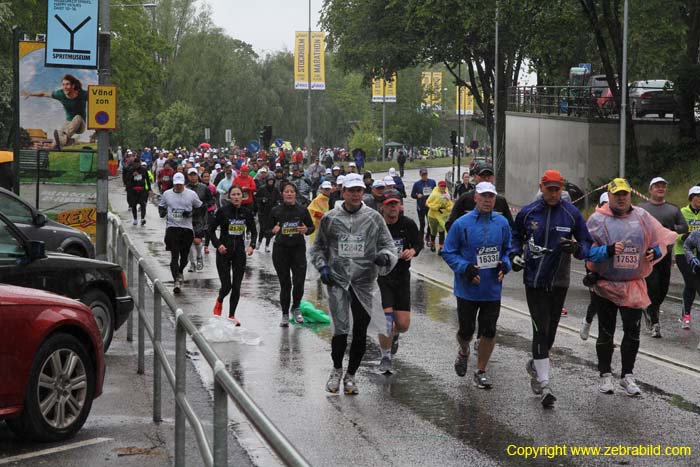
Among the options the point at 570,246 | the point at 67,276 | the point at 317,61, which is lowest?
the point at 67,276

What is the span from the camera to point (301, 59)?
64.1m

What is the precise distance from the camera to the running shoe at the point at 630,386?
10.0m

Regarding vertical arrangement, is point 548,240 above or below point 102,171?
below

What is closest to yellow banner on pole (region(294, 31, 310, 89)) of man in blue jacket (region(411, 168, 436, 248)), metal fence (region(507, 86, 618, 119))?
metal fence (region(507, 86, 618, 119))

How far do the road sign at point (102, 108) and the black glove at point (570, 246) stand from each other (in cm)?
948

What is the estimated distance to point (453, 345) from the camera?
13.1 m

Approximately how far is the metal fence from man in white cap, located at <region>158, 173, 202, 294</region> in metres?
22.9

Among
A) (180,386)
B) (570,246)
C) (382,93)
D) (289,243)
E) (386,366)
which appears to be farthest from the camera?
(382,93)

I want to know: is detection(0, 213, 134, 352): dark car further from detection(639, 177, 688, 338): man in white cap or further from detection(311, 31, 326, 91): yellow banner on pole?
detection(311, 31, 326, 91): yellow banner on pole

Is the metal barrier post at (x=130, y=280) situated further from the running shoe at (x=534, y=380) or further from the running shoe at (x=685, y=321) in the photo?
the running shoe at (x=685, y=321)

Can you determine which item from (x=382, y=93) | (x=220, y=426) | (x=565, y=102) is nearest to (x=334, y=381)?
(x=220, y=426)

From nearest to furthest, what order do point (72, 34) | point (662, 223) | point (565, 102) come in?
point (662, 223) < point (72, 34) < point (565, 102)

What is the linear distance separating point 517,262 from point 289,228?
4917 millimetres

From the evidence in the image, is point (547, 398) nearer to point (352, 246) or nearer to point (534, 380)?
point (534, 380)
